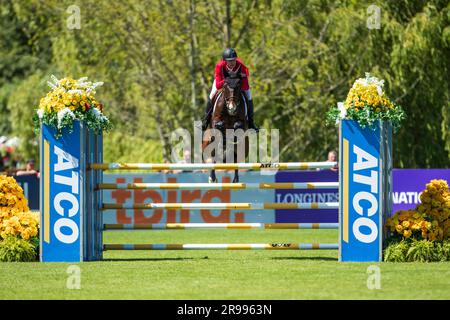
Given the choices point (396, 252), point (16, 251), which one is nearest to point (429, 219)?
point (396, 252)

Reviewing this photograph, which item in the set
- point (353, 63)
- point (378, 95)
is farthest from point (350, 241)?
point (353, 63)

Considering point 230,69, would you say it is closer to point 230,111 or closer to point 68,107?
point 230,111

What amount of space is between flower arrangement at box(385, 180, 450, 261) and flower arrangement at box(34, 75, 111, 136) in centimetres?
378

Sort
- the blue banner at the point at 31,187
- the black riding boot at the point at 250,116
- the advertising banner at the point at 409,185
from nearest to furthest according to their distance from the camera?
1. the black riding boot at the point at 250,116
2. the advertising banner at the point at 409,185
3. the blue banner at the point at 31,187

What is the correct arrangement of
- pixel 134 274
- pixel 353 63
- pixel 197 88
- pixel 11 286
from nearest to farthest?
pixel 11 286 < pixel 134 274 < pixel 353 63 < pixel 197 88

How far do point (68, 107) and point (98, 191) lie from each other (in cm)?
126

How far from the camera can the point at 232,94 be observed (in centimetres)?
1384

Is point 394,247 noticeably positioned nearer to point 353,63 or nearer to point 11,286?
point 11,286

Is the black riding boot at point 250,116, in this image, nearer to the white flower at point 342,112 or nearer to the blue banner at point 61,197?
the white flower at point 342,112

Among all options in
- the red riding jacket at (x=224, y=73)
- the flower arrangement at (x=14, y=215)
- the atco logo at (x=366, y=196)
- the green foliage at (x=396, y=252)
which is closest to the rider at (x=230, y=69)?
the red riding jacket at (x=224, y=73)

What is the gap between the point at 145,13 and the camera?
90.0 ft

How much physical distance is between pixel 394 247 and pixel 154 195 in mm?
9351

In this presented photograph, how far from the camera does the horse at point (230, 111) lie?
13.8 metres

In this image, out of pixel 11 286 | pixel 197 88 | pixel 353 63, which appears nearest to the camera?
pixel 11 286
